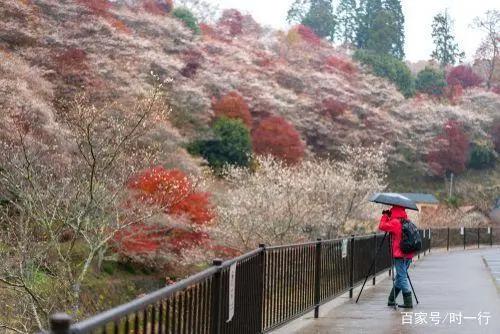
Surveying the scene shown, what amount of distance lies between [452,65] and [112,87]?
6708cm

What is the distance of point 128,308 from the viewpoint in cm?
361

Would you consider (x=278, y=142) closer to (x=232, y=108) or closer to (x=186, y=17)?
(x=232, y=108)

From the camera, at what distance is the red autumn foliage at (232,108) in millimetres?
48688

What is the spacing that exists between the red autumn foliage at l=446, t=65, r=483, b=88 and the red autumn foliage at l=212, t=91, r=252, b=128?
39.6 metres

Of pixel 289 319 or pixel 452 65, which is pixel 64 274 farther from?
pixel 452 65

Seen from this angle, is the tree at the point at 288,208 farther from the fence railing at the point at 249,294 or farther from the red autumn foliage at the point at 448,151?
the red autumn foliage at the point at 448,151

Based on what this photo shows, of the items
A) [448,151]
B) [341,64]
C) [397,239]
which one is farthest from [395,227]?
[341,64]

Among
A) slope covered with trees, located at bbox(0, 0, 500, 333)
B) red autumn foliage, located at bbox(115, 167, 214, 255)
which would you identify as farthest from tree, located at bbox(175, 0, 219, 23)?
red autumn foliage, located at bbox(115, 167, 214, 255)

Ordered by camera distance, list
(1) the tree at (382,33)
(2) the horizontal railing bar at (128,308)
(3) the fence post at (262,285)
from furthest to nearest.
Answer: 1. (1) the tree at (382,33)
2. (3) the fence post at (262,285)
3. (2) the horizontal railing bar at (128,308)

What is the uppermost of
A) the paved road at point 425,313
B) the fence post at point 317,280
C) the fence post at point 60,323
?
the fence post at point 60,323

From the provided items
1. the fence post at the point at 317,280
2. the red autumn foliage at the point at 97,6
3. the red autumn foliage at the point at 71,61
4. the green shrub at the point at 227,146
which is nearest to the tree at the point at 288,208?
the green shrub at the point at 227,146

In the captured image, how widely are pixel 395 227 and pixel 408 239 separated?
0.87 feet

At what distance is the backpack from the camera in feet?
34.5

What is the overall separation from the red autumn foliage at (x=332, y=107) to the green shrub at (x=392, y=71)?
15485 mm
